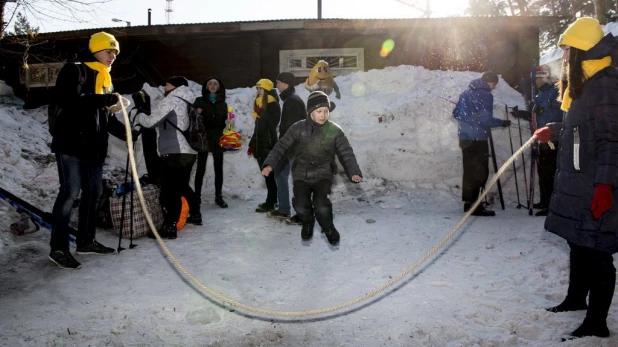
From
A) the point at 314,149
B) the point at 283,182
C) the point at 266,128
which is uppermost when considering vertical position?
the point at 266,128

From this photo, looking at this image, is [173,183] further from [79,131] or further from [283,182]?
[283,182]

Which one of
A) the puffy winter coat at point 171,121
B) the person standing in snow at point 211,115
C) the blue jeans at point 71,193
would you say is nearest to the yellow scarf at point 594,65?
the puffy winter coat at point 171,121

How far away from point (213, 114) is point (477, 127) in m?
4.64

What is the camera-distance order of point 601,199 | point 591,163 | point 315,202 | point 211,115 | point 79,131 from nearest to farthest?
1. point 601,199
2. point 591,163
3. point 79,131
4. point 315,202
5. point 211,115

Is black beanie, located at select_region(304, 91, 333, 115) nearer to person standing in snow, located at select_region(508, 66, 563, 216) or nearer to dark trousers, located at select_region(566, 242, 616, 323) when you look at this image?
dark trousers, located at select_region(566, 242, 616, 323)

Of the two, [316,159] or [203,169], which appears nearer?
[316,159]

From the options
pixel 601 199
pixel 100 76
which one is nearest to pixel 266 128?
pixel 100 76

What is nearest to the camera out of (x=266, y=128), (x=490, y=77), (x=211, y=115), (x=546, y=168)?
(x=490, y=77)

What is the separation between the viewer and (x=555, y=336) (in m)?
3.38

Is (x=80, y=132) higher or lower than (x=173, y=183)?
higher

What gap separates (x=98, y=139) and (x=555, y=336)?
4.91 metres

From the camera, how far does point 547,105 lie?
Result: 7.63m

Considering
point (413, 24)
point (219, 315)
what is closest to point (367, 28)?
point (413, 24)

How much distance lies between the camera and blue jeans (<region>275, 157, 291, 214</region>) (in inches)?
278
